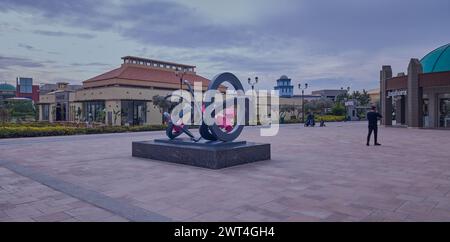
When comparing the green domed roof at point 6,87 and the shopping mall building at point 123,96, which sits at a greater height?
the green domed roof at point 6,87

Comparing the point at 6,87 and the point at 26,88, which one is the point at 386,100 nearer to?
the point at 26,88

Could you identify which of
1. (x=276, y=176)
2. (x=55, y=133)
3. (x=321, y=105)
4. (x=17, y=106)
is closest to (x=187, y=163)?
(x=276, y=176)

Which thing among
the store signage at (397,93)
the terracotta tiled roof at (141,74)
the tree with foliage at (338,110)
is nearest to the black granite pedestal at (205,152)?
the store signage at (397,93)

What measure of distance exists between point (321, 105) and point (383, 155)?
43376 mm

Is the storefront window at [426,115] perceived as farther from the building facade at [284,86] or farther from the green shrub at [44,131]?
the building facade at [284,86]

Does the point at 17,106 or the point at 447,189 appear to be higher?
the point at 17,106

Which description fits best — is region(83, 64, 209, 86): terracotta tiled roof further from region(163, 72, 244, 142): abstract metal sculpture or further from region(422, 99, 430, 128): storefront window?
region(163, 72, 244, 142): abstract metal sculpture

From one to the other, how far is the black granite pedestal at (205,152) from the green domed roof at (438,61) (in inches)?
1013

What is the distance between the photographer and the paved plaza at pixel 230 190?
17.6ft

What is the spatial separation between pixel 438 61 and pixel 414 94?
4.85m

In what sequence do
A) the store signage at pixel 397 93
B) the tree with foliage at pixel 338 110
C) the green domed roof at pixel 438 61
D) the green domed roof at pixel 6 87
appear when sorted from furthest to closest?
the green domed roof at pixel 6 87, the tree with foliage at pixel 338 110, the store signage at pixel 397 93, the green domed roof at pixel 438 61
